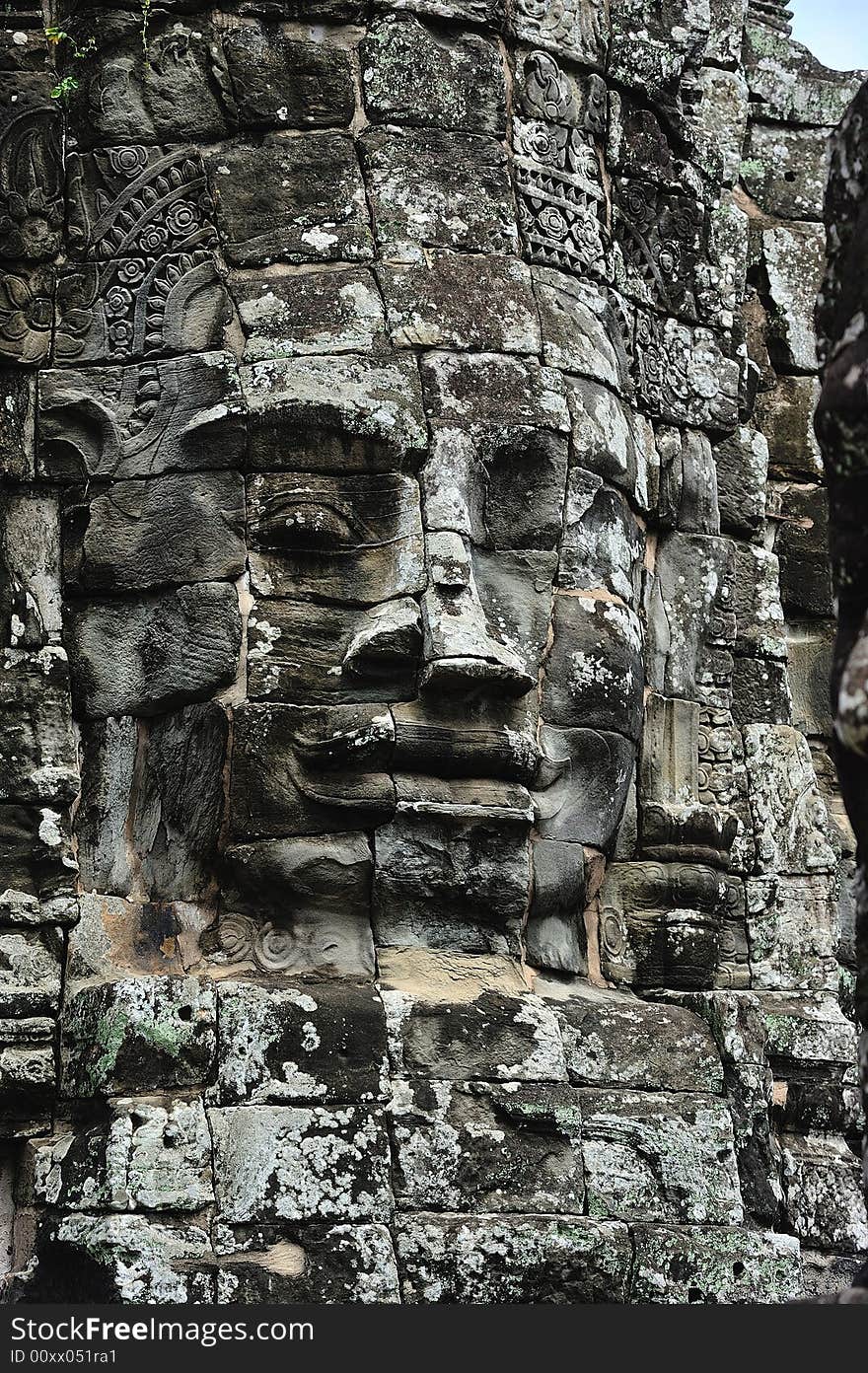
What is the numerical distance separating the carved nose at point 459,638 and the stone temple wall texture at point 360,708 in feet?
0.07

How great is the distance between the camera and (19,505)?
25.4ft

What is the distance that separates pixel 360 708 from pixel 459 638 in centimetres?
38

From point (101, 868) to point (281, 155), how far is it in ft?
8.10

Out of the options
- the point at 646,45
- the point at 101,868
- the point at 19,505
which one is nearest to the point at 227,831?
the point at 101,868

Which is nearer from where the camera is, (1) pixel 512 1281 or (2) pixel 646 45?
(1) pixel 512 1281

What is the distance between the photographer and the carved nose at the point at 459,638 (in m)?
7.12

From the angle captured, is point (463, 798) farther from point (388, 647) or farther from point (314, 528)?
point (314, 528)

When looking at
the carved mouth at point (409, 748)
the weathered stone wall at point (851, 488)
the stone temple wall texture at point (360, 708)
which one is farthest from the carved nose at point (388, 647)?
the weathered stone wall at point (851, 488)

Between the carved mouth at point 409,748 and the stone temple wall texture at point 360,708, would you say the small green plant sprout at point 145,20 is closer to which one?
the stone temple wall texture at point 360,708

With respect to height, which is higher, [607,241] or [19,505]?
[607,241]

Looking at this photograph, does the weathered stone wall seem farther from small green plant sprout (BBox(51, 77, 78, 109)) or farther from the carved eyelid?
small green plant sprout (BBox(51, 77, 78, 109))

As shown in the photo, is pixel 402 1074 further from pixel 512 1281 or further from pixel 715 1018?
pixel 715 1018

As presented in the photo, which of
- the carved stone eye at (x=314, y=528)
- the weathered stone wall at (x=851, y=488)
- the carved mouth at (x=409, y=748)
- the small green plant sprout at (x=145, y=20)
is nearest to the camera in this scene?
the weathered stone wall at (x=851, y=488)

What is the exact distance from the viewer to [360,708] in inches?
282
